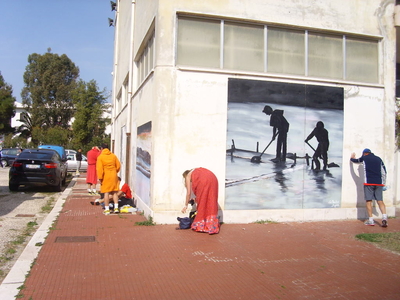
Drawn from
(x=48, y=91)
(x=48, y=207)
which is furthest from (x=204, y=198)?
(x=48, y=91)

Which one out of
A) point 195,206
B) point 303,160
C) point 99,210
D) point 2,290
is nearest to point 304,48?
point 303,160

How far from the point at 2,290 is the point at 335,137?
7.93m

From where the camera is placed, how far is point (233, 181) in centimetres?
904

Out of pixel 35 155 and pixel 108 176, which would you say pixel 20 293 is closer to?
pixel 108 176

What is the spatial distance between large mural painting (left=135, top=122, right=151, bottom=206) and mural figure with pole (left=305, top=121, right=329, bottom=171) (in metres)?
3.96

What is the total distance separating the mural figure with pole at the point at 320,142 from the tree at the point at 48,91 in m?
45.1

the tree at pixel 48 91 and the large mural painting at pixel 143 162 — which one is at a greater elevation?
the tree at pixel 48 91

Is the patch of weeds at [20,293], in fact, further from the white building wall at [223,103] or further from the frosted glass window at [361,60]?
the frosted glass window at [361,60]

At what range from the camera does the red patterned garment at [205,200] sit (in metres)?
7.96

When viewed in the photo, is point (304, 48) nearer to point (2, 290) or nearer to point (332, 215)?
point (332, 215)

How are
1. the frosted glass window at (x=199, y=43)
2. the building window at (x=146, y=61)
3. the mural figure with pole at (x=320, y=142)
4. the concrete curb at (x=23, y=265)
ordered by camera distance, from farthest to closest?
the building window at (x=146, y=61) → the mural figure with pole at (x=320, y=142) → the frosted glass window at (x=199, y=43) → the concrete curb at (x=23, y=265)

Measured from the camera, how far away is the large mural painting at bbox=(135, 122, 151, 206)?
9.57 meters

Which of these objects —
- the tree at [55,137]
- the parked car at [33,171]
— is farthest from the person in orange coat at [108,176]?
the tree at [55,137]

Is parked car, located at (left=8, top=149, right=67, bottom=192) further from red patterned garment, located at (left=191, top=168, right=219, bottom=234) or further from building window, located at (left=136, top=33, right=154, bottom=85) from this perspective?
red patterned garment, located at (left=191, top=168, right=219, bottom=234)
